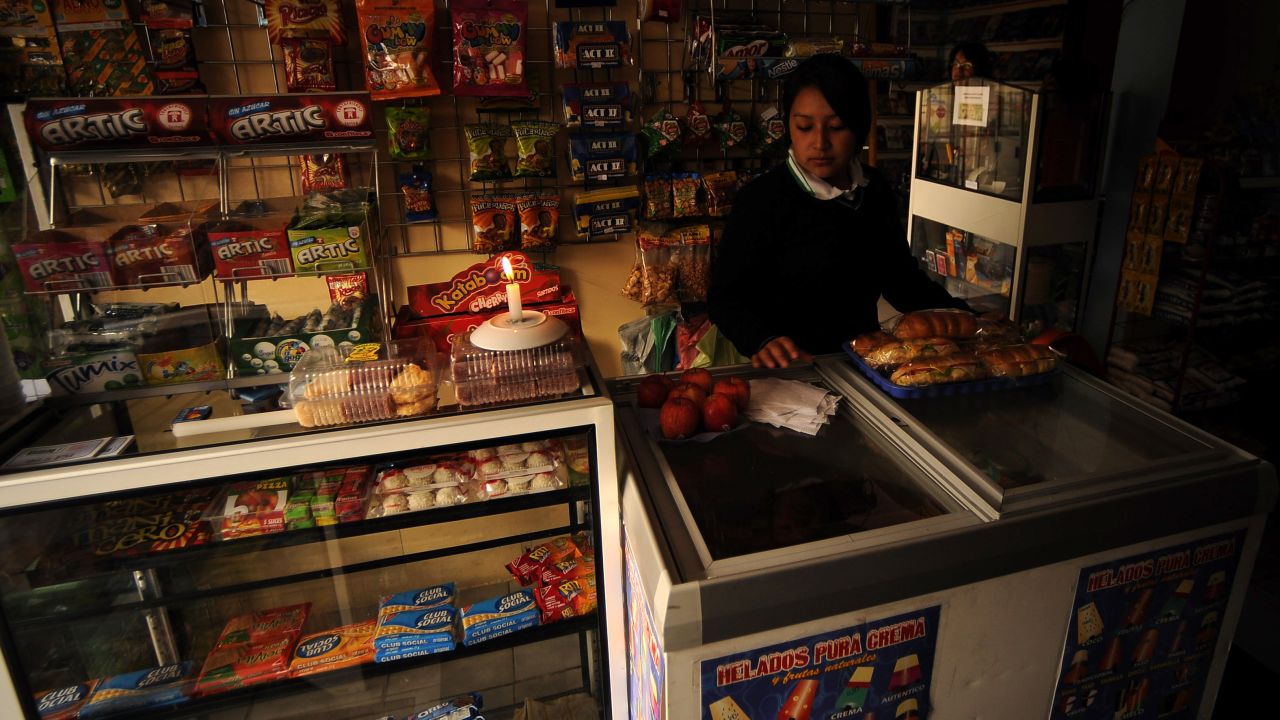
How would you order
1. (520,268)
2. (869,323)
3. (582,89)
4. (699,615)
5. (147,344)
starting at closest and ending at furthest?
1. (699,615)
2. (147,344)
3. (520,268)
4. (869,323)
5. (582,89)

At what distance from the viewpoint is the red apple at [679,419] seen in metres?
1.50

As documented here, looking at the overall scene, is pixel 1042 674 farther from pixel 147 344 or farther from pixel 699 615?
pixel 147 344

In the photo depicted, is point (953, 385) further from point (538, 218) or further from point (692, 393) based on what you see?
point (538, 218)

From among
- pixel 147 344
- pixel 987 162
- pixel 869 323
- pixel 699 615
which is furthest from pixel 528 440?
pixel 987 162

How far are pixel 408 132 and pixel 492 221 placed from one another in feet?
1.46

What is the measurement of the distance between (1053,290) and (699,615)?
3471mm

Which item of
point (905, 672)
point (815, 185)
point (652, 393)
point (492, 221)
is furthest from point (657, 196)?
point (905, 672)

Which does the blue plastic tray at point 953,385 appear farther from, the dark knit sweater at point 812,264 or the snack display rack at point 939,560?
the dark knit sweater at point 812,264

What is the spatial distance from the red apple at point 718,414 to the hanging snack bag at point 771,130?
6.14 feet

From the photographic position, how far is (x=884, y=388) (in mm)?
1633

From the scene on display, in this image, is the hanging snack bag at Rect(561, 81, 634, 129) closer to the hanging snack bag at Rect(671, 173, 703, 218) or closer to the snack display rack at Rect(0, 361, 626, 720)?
the hanging snack bag at Rect(671, 173, 703, 218)

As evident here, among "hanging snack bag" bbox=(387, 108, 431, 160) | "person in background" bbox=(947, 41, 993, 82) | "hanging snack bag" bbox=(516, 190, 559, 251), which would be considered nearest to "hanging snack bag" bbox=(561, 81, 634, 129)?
"hanging snack bag" bbox=(516, 190, 559, 251)

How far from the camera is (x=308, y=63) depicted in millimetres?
2592

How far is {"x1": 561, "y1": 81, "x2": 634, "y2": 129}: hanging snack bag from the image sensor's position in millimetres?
2826
